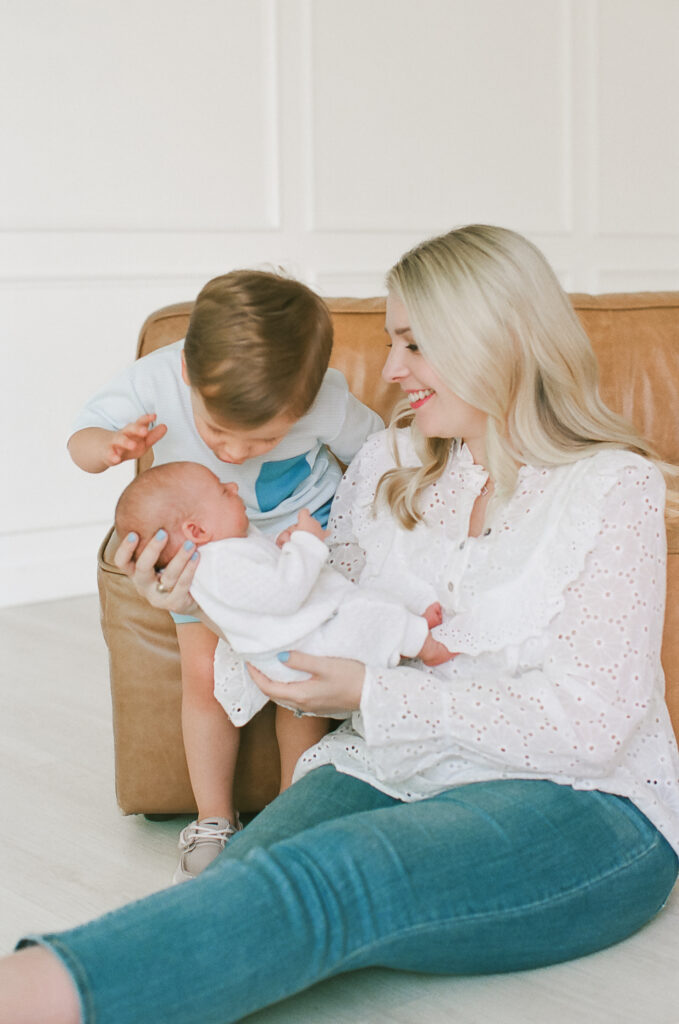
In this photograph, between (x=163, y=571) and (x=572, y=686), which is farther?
(x=163, y=571)

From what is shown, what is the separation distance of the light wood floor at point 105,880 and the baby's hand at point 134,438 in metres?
0.68

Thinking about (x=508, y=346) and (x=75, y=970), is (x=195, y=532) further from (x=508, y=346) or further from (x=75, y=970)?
(x=75, y=970)

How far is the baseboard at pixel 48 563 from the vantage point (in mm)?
3916

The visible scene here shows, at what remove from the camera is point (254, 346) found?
5.26 ft

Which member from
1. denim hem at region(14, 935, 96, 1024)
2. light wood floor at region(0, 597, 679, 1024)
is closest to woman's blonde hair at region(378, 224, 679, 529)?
light wood floor at region(0, 597, 679, 1024)

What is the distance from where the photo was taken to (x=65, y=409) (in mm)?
3965

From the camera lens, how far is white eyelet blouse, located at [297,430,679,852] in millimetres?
1451

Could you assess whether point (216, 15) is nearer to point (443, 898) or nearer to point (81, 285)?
point (81, 285)

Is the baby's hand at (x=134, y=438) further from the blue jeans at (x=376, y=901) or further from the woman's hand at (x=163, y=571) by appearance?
the blue jeans at (x=376, y=901)

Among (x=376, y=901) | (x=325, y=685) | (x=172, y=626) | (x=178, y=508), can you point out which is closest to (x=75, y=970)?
(x=376, y=901)

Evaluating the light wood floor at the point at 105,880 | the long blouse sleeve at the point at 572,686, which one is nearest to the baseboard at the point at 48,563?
the light wood floor at the point at 105,880

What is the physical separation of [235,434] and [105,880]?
75 cm

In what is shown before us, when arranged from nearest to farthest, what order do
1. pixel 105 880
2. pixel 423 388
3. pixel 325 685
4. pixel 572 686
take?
pixel 572 686
pixel 325 685
pixel 423 388
pixel 105 880

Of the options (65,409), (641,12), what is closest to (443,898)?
(65,409)
